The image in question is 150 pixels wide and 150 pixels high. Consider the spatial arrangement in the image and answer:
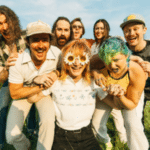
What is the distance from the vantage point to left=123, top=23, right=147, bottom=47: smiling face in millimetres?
3467

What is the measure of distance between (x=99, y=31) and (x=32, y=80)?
3.28 m

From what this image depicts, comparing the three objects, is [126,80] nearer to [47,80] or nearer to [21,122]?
[47,80]

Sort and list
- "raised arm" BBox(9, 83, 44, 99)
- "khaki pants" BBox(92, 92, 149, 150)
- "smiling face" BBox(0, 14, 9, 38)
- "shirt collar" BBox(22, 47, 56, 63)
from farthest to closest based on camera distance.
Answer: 1. "smiling face" BBox(0, 14, 9, 38)
2. "shirt collar" BBox(22, 47, 56, 63)
3. "raised arm" BBox(9, 83, 44, 99)
4. "khaki pants" BBox(92, 92, 149, 150)

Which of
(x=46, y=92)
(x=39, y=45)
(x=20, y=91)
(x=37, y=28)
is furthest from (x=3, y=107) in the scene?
(x=37, y=28)

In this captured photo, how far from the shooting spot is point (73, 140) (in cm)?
285

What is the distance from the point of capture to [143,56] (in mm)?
3598

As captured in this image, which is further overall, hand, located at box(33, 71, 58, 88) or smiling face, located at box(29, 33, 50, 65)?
smiling face, located at box(29, 33, 50, 65)

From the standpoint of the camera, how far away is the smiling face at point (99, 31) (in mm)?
5557

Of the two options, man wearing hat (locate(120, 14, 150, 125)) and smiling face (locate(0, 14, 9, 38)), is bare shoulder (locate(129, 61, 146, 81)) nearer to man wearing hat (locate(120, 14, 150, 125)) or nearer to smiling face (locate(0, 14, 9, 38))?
man wearing hat (locate(120, 14, 150, 125))

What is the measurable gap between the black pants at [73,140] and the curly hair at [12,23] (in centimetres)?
228

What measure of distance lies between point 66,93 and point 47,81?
1.31 ft

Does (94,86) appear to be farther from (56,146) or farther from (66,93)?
(56,146)

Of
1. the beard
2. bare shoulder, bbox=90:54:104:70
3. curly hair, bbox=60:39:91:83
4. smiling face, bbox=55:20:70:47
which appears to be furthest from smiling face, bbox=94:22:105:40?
curly hair, bbox=60:39:91:83

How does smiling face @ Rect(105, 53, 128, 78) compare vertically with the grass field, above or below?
above
